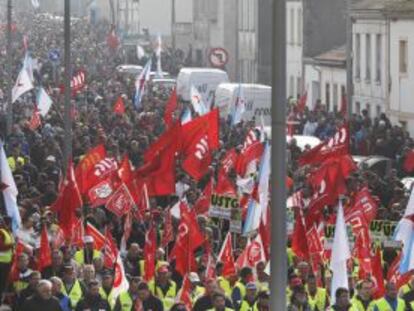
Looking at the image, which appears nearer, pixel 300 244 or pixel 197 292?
pixel 197 292

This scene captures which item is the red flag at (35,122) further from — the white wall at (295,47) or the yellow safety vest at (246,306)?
the white wall at (295,47)

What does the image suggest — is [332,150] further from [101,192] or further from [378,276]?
[378,276]

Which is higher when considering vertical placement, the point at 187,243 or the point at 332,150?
the point at 332,150

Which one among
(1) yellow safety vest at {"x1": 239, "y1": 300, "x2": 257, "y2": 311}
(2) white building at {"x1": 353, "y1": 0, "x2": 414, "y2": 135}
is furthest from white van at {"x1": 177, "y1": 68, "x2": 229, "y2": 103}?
(1) yellow safety vest at {"x1": 239, "y1": 300, "x2": 257, "y2": 311}

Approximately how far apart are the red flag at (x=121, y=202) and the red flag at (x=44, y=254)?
281 cm

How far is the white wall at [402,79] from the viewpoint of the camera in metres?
51.8

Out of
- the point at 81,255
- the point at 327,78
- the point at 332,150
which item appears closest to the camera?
the point at 81,255

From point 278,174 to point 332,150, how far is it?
13116mm

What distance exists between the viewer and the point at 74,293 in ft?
67.1

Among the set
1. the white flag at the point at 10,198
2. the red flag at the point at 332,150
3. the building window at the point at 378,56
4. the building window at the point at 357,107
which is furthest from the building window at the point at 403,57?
the white flag at the point at 10,198

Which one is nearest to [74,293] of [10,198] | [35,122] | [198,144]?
[10,198]

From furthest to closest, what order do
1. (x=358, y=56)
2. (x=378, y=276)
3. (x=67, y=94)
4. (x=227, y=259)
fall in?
1. (x=358, y=56)
2. (x=67, y=94)
3. (x=227, y=259)
4. (x=378, y=276)

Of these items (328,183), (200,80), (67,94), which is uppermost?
(67,94)

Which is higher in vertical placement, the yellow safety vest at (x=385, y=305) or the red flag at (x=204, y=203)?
the red flag at (x=204, y=203)
